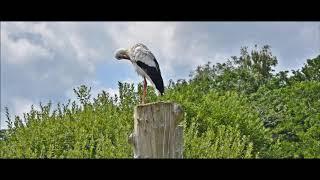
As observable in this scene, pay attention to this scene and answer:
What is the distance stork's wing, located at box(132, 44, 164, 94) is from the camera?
6742mm

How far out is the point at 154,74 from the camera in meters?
6.98

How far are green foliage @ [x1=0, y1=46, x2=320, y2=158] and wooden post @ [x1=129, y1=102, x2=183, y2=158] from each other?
427 cm

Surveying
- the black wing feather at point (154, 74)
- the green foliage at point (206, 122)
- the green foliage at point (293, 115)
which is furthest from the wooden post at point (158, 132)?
the green foliage at point (293, 115)

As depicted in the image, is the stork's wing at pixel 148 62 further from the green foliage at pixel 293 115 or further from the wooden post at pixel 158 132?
the green foliage at pixel 293 115

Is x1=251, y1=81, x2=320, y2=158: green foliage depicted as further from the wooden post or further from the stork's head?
the wooden post

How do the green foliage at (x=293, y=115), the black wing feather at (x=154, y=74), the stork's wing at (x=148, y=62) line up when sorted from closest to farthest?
1. the stork's wing at (x=148, y=62)
2. the black wing feather at (x=154, y=74)
3. the green foliage at (x=293, y=115)

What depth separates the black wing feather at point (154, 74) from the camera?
6859 millimetres

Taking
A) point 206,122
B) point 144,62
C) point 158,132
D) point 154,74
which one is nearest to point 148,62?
point 144,62

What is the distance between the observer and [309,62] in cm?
2197

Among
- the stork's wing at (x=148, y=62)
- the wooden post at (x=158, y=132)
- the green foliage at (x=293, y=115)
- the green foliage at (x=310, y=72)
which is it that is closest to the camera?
the wooden post at (x=158, y=132)

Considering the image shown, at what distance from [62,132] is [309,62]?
46.1 feet

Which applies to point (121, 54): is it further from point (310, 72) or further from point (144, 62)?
point (310, 72)
